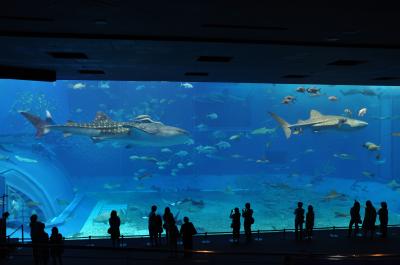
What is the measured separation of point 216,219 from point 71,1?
2337cm

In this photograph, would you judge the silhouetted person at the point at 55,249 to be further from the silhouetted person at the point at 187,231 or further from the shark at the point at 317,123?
the shark at the point at 317,123

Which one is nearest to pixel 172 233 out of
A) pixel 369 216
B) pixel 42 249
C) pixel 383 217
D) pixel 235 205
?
pixel 42 249

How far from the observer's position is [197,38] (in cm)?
545

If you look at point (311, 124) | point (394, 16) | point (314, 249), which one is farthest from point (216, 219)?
point (394, 16)

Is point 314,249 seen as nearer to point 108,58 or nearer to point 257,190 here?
point 108,58

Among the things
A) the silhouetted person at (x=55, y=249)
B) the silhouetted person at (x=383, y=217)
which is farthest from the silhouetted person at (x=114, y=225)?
the silhouetted person at (x=383, y=217)

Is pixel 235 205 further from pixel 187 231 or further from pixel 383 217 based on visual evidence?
pixel 187 231

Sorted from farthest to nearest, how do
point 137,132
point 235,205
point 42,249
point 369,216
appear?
point 235,205 < point 137,132 < point 369,216 < point 42,249

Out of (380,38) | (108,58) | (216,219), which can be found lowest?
(216,219)

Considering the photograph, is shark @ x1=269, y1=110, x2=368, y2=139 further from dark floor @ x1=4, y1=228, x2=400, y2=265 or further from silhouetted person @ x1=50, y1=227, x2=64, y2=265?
silhouetted person @ x1=50, y1=227, x2=64, y2=265

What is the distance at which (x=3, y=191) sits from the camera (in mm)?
22234

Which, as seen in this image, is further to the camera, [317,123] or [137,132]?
[137,132]

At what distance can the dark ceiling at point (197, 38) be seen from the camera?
3977 mm

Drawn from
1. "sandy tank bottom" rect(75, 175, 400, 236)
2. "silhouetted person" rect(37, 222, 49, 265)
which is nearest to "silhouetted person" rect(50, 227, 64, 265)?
"silhouetted person" rect(37, 222, 49, 265)
